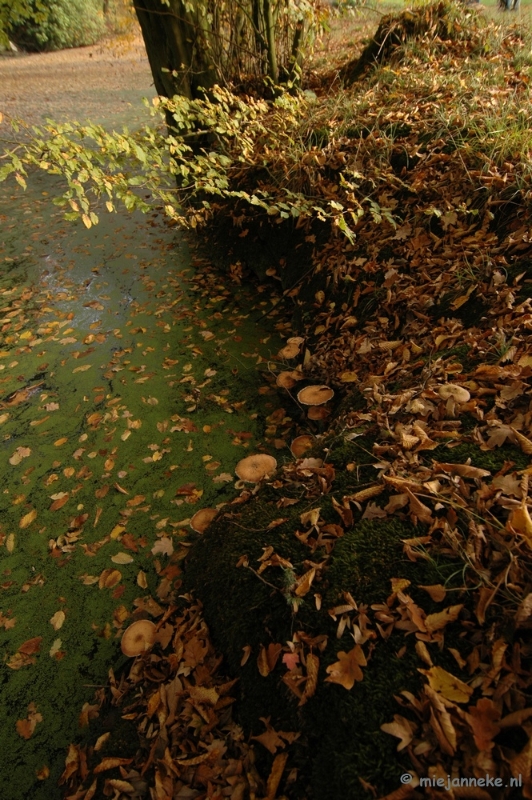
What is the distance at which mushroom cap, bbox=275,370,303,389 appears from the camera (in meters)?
3.23

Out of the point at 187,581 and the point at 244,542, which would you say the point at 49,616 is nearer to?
the point at 187,581

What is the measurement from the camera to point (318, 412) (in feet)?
9.27

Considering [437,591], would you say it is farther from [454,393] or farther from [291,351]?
[291,351]

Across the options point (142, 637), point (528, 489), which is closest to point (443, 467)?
point (528, 489)

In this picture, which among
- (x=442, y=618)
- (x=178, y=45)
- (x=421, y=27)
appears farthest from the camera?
(x=421, y=27)

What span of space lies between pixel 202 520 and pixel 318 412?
998 mm

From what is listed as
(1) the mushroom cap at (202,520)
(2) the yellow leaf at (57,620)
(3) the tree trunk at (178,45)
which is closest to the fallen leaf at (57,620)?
(2) the yellow leaf at (57,620)

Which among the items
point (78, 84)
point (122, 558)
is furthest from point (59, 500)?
point (78, 84)

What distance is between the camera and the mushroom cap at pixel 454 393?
189cm

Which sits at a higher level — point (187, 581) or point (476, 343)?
point (476, 343)

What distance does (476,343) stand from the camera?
2213 millimetres

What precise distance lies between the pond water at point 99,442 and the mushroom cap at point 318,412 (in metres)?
0.34

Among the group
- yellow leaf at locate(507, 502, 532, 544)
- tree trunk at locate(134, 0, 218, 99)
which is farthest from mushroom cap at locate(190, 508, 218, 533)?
tree trunk at locate(134, 0, 218, 99)

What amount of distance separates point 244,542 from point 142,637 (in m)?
0.65
